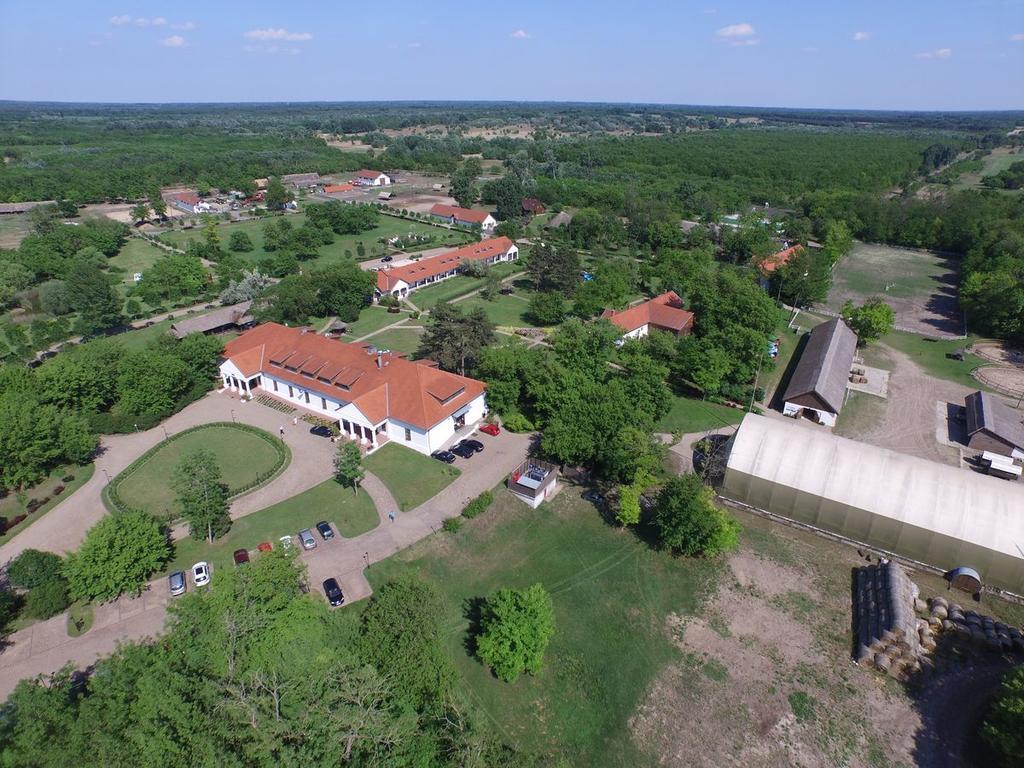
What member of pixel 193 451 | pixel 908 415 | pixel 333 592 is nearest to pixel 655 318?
pixel 908 415

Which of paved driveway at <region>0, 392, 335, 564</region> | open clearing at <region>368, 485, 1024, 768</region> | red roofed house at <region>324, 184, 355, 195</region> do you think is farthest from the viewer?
red roofed house at <region>324, 184, 355, 195</region>

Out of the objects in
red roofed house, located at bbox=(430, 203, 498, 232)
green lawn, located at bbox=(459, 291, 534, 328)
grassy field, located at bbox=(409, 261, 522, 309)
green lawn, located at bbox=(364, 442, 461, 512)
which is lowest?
green lawn, located at bbox=(459, 291, 534, 328)

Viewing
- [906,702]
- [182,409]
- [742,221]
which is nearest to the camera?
[906,702]

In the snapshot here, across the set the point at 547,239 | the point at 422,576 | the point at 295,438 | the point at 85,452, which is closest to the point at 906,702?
the point at 422,576

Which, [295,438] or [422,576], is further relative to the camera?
[295,438]

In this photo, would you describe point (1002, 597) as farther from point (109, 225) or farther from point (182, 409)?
point (109, 225)

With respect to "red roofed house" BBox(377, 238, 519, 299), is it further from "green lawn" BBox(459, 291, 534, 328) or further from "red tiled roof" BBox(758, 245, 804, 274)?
"red tiled roof" BBox(758, 245, 804, 274)

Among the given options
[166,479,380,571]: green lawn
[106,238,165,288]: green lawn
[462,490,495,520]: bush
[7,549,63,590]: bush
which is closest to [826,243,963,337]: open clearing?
[462,490,495,520]: bush
